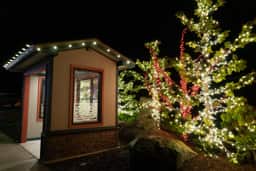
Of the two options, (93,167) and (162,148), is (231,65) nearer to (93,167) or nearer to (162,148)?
(162,148)

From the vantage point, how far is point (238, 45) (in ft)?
15.4

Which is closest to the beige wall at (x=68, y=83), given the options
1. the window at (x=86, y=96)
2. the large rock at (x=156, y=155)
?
the window at (x=86, y=96)

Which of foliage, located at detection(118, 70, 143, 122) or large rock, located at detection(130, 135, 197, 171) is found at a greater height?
foliage, located at detection(118, 70, 143, 122)

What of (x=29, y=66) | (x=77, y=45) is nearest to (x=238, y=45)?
(x=77, y=45)

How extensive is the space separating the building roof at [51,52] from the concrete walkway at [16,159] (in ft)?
8.35

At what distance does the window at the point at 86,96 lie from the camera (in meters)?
5.06

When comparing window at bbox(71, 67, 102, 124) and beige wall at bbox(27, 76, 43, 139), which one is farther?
beige wall at bbox(27, 76, 43, 139)

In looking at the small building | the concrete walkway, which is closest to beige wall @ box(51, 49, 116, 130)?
the small building

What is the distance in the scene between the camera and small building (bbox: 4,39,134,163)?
4496 mm

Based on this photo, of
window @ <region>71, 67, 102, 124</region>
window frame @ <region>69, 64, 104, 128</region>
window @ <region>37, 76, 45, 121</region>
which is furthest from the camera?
window @ <region>37, 76, 45, 121</region>

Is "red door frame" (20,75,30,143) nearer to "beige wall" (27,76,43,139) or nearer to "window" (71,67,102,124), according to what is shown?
"beige wall" (27,76,43,139)

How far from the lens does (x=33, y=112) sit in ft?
22.0

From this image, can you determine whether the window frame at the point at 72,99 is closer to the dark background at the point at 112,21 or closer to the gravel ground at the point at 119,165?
the gravel ground at the point at 119,165

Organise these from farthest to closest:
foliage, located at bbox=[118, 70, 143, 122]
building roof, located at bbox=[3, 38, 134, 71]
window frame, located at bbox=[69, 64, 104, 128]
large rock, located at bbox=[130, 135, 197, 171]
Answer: foliage, located at bbox=[118, 70, 143, 122]
window frame, located at bbox=[69, 64, 104, 128]
building roof, located at bbox=[3, 38, 134, 71]
large rock, located at bbox=[130, 135, 197, 171]
